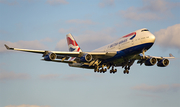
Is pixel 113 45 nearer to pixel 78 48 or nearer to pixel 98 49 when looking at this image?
pixel 98 49

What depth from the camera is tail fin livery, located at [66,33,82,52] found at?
67.6 meters

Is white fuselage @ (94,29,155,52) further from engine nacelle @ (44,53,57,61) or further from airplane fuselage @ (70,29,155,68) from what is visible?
A: engine nacelle @ (44,53,57,61)

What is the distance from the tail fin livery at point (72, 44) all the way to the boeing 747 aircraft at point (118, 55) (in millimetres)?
6385

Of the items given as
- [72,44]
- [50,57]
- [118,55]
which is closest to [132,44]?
[118,55]

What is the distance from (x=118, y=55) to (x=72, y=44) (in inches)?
755

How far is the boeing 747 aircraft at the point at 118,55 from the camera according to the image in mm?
49972

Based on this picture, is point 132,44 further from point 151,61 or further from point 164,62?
point 164,62

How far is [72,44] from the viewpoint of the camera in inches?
2709

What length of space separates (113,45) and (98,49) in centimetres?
685

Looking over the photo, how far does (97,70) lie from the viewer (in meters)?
58.5

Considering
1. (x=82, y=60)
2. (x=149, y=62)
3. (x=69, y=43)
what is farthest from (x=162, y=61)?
(x=69, y=43)

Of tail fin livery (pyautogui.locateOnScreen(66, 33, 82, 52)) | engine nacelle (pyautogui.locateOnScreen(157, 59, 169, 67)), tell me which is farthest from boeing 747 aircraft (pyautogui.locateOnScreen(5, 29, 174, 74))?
tail fin livery (pyautogui.locateOnScreen(66, 33, 82, 52))

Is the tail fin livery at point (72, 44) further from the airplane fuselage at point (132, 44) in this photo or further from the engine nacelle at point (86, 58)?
the airplane fuselage at point (132, 44)

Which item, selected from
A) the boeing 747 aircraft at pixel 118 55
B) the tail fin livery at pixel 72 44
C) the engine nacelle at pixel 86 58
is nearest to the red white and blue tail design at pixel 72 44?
the tail fin livery at pixel 72 44
